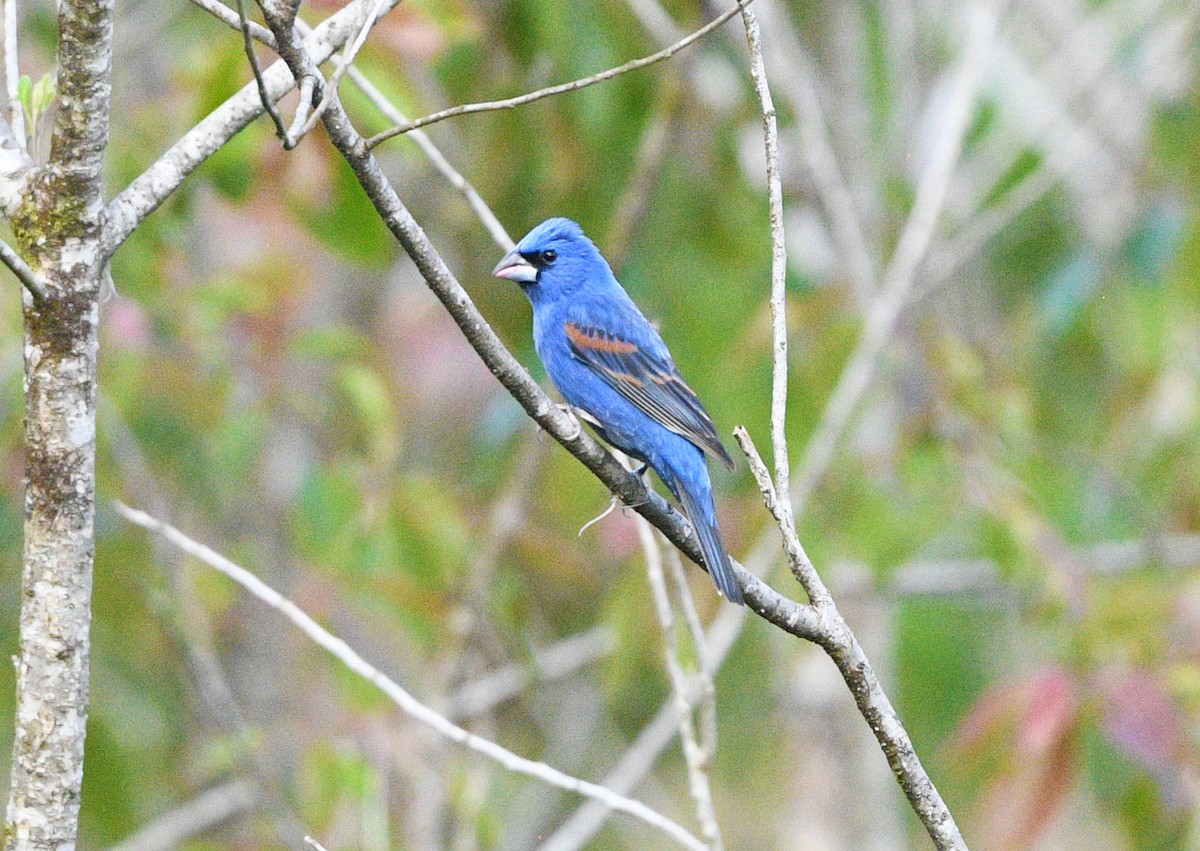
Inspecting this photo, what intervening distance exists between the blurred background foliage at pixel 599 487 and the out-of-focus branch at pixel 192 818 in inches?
1.8

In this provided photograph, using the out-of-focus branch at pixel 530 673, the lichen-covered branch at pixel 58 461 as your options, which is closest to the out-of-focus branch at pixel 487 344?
the lichen-covered branch at pixel 58 461

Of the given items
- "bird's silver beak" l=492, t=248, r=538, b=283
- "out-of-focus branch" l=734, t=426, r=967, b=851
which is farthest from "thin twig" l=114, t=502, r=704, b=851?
"bird's silver beak" l=492, t=248, r=538, b=283

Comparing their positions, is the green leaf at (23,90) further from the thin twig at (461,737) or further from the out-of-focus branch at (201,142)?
the thin twig at (461,737)

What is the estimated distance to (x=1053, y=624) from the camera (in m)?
5.55

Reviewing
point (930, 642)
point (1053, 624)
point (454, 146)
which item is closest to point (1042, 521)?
point (1053, 624)

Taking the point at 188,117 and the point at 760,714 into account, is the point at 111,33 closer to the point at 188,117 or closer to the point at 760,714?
the point at 188,117

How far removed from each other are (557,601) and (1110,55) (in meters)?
3.80

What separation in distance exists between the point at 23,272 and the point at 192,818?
16.0ft

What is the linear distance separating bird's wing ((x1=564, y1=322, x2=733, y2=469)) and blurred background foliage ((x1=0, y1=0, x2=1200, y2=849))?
37.7 inches

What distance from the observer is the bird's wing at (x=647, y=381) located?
157 inches

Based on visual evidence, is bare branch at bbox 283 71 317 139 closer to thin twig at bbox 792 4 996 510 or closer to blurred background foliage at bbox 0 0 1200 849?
blurred background foliage at bbox 0 0 1200 849

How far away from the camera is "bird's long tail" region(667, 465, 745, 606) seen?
2670 mm

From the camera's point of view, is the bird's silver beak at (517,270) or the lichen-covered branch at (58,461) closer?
the lichen-covered branch at (58,461)

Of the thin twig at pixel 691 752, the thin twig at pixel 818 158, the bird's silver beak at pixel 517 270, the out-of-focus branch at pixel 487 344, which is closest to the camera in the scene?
the out-of-focus branch at pixel 487 344
